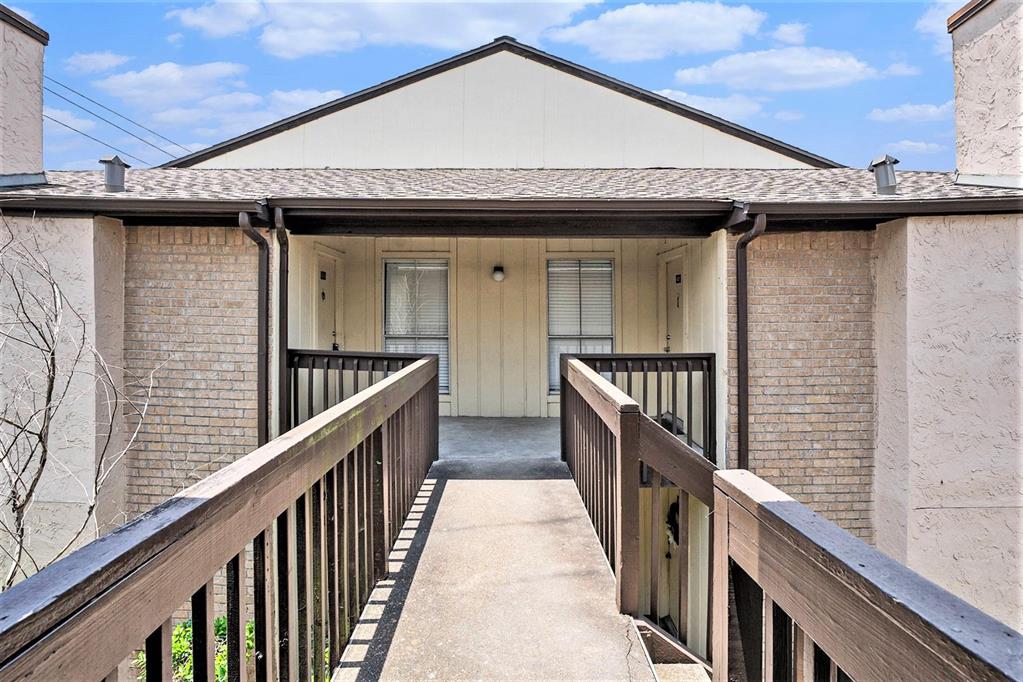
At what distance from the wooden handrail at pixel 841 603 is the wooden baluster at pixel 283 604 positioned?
4.16 ft

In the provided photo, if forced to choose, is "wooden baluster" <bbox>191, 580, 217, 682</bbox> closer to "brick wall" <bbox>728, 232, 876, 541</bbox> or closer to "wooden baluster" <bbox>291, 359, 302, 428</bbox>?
"wooden baluster" <bbox>291, 359, 302, 428</bbox>

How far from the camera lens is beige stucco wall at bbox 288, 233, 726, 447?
866 cm

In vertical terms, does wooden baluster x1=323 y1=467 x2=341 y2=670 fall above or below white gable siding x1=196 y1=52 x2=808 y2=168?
below

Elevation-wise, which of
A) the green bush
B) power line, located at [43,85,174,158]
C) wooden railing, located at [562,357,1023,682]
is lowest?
the green bush

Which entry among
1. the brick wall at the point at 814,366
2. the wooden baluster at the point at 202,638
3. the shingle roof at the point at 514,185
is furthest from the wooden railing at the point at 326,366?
the wooden baluster at the point at 202,638

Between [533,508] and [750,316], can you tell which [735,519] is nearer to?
[533,508]

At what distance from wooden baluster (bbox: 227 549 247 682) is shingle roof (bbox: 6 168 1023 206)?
4.53 meters

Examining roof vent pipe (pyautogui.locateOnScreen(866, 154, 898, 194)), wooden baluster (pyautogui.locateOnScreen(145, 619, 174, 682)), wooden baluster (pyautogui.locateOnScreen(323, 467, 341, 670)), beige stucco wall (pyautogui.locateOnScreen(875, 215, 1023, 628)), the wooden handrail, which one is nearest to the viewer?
the wooden handrail

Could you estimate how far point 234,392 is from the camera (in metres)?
5.64

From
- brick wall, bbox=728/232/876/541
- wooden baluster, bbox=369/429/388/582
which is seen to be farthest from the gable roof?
wooden baluster, bbox=369/429/388/582

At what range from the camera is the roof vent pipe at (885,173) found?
18.6 feet

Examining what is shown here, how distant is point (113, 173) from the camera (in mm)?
5949

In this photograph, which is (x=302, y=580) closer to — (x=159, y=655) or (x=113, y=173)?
(x=159, y=655)

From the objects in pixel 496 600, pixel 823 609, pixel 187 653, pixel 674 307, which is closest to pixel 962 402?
pixel 674 307
